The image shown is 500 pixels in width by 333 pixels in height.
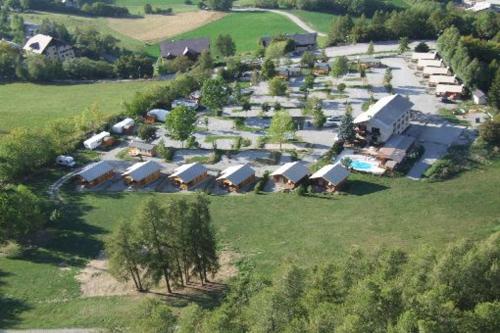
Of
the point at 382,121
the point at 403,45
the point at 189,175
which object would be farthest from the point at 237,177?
the point at 403,45

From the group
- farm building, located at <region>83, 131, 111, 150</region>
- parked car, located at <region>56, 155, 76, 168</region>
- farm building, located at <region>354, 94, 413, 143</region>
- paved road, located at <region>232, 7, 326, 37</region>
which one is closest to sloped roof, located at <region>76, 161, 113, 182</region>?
parked car, located at <region>56, 155, 76, 168</region>

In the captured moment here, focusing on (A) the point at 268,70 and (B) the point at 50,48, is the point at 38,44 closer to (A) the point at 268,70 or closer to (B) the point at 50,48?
(B) the point at 50,48

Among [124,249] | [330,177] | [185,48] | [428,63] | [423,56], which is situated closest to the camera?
[124,249]

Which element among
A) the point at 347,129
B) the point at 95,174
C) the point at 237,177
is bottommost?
the point at 95,174

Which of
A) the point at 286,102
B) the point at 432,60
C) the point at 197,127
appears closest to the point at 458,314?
the point at 197,127

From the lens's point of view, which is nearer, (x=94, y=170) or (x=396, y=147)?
(x=94, y=170)

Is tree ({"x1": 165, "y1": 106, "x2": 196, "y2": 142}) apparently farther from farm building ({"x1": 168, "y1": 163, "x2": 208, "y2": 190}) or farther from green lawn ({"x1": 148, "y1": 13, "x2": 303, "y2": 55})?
green lawn ({"x1": 148, "y1": 13, "x2": 303, "y2": 55})

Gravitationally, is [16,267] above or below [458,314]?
below

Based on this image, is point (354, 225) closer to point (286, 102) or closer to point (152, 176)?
point (152, 176)
